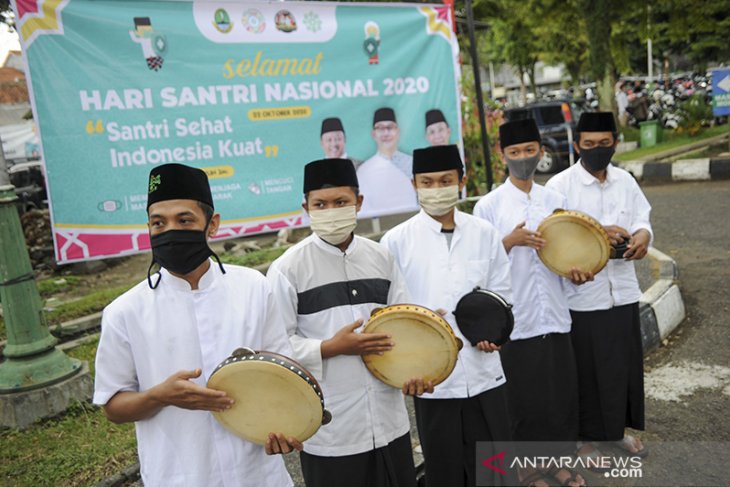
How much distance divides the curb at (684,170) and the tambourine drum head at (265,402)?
12.6 m

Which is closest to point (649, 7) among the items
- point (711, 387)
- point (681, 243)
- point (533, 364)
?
point (681, 243)

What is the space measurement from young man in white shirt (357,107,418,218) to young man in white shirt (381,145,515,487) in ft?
9.03

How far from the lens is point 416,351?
2.55 m

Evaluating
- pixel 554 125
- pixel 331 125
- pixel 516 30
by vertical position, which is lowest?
pixel 331 125

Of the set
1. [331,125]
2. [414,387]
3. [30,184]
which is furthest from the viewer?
[30,184]

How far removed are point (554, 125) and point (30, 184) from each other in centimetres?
1353

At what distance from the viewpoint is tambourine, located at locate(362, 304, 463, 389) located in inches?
99.3

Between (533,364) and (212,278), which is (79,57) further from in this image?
(533,364)

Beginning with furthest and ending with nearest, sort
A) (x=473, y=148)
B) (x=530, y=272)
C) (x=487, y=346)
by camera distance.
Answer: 1. (x=473, y=148)
2. (x=530, y=272)
3. (x=487, y=346)

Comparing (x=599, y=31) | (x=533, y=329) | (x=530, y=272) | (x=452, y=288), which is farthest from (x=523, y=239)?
(x=599, y=31)

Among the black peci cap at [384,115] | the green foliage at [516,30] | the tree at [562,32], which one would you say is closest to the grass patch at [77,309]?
the black peci cap at [384,115]

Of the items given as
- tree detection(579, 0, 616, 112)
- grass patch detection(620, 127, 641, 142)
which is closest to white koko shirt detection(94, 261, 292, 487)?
tree detection(579, 0, 616, 112)

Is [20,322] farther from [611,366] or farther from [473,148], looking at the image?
[473,148]

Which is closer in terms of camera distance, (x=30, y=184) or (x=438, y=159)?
(x=438, y=159)
